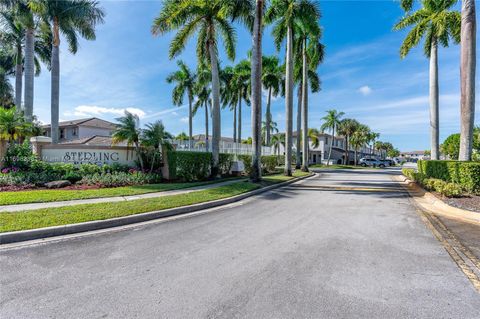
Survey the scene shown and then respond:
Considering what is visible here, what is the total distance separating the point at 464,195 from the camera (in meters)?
9.55

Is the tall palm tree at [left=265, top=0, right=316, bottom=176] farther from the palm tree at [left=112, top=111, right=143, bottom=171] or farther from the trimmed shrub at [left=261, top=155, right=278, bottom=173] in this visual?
the palm tree at [left=112, top=111, right=143, bottom=171]

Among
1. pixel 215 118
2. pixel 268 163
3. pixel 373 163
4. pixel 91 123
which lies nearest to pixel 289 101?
pixel 268 163

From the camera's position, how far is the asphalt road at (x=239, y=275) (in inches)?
113

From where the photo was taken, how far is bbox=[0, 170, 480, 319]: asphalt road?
2879mm

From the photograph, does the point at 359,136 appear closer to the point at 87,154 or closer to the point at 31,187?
the point at 87,154

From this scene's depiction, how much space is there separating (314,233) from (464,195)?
7896mm

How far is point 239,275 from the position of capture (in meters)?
3.70

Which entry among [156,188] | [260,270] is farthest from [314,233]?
[156,188]

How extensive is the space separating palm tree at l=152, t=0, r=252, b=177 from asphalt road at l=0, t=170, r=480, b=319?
11043mm

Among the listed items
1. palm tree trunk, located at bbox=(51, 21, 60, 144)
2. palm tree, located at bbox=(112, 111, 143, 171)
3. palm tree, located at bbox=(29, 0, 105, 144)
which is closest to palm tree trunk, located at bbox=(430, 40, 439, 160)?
palm tree, located at bbox=(112, 111, 143, 171)

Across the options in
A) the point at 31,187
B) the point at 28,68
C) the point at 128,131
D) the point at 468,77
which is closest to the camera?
the point at 31,187

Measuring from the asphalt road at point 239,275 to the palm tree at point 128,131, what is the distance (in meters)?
8.93

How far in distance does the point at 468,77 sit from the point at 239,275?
1407 cm

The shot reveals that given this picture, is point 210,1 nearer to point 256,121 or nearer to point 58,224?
point 256,121
